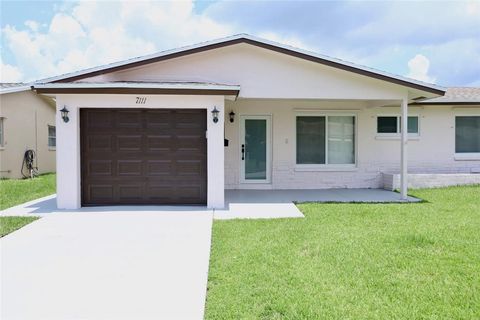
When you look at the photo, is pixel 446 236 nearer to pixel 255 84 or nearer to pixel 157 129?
pixel 255 84

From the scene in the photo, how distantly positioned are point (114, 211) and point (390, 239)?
6215mm

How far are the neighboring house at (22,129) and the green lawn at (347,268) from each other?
13.7m

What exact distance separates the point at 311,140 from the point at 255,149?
6.69 ft

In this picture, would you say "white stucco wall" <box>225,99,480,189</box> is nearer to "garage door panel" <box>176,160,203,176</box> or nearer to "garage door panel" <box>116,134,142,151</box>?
"garage door panel" <box>176,160,203,176</box>

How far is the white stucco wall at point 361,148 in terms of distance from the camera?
506 inches

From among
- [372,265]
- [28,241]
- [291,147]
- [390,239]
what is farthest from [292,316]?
[291,147]

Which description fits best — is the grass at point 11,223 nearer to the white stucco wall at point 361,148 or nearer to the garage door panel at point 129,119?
the garage door panel at point 129,119

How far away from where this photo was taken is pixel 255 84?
10.6m

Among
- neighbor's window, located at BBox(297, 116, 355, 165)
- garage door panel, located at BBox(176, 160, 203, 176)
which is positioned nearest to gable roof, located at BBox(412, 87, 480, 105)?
neighbor's window, located at BBox(297, 116, 355, 165)

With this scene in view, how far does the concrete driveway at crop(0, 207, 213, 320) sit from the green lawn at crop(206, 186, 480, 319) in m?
0.39

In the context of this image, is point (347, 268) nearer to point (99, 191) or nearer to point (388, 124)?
point (99, 191)

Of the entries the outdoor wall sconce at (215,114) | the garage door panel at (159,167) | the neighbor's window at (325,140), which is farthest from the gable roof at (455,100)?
the garage door panel at (159,167)

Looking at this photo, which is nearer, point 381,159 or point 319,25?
point 381,159

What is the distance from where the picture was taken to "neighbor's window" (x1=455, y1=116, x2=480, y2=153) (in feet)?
46.3
